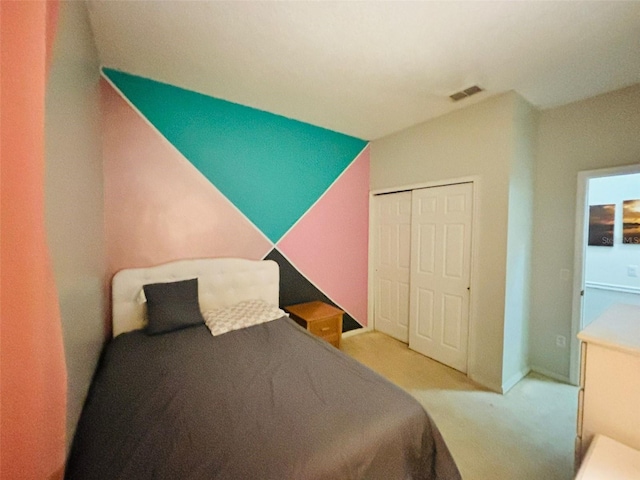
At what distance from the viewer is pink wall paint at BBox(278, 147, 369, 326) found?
120 inches

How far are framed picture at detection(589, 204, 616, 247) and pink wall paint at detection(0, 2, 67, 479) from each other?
4542 mm

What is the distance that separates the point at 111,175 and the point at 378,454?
→ 251 centimetres

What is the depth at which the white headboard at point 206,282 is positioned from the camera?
2045mm

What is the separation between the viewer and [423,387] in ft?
7.68

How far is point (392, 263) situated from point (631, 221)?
252 cm

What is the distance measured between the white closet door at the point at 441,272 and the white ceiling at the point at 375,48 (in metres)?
0.95

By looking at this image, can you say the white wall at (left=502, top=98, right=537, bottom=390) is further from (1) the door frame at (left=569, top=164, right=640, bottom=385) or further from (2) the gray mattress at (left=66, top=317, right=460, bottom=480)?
(2) the gray mattress at (left=66, top=317, right=460, bottom=480)

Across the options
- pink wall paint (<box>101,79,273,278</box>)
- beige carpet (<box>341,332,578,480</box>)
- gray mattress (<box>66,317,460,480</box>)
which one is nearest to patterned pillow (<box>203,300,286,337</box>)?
gray mattress (<box>66,317,460,480</box>)

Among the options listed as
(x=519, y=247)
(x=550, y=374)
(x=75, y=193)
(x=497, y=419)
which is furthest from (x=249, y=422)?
(x=550, y=374)

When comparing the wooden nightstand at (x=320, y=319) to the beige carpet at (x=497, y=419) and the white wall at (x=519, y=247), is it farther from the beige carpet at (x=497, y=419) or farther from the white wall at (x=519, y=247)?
the white wall at (x=519, y=247)

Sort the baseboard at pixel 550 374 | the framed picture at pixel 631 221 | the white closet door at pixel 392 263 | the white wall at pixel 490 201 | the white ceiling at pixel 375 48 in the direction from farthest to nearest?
the white closet door at pixel 392 263, the framed picture at pixel 631 221, the baseboard at pixel 550 374, the white wall at pixel 490 201, the white ceiling at pixel 375 48

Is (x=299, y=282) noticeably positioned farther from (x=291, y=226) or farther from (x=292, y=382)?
(x=292, y=382)

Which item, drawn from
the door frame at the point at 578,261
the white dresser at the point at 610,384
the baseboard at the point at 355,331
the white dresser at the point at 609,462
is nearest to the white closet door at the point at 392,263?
the baseboard at the point at 355,331

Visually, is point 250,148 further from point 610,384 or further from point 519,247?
point 610,384
